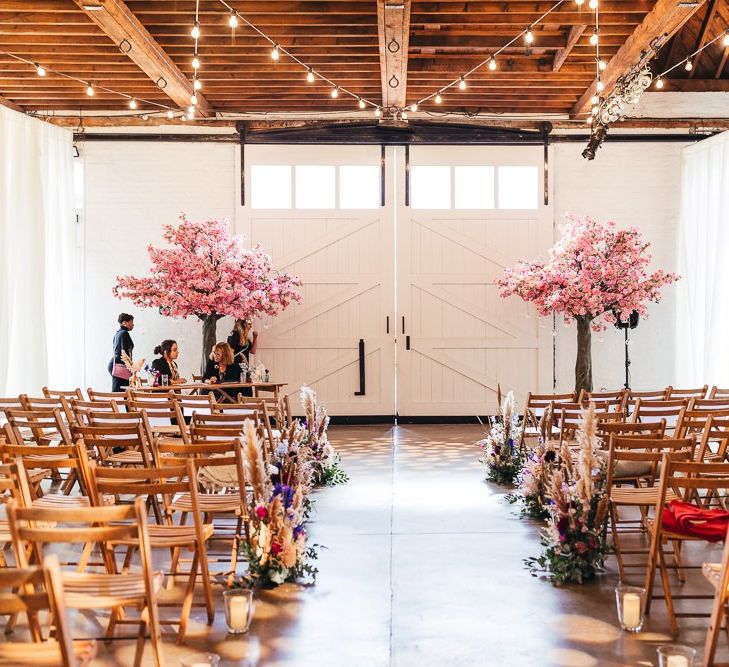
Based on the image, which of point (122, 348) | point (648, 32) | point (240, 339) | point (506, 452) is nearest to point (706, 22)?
point (648, 32)

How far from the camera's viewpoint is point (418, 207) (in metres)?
13.0

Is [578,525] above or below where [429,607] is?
above

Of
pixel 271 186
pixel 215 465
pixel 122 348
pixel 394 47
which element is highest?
pixel 394 47

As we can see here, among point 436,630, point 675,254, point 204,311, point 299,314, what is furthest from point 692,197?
point 436,630

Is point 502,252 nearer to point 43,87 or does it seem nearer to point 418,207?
point 418,207

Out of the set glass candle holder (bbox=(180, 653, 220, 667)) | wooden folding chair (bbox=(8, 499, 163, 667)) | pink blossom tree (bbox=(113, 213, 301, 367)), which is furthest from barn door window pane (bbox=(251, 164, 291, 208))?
glass candle holder (bbox=(180, 653, 220, 667))

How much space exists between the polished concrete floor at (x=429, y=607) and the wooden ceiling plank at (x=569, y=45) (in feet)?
17.0

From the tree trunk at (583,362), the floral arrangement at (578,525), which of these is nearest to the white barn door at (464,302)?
the tree trunk at (583,362)

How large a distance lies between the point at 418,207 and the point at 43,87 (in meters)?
5.40

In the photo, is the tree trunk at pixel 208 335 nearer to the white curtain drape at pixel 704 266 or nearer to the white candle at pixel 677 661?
the white curtain drape at pixel 704 266

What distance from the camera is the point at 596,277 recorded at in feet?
35.9

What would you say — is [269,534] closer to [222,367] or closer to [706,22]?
[222,367]

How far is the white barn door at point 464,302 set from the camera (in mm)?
12906

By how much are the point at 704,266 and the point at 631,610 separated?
9221 mm
